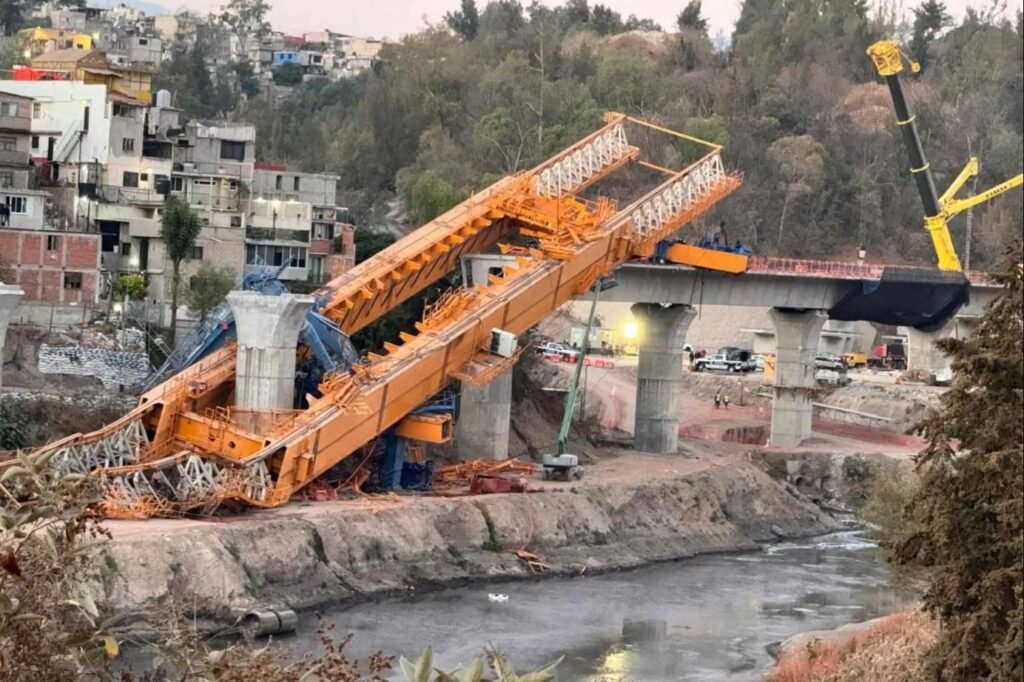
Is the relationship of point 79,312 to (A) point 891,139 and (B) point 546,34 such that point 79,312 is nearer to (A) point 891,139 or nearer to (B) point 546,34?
(A) point 891,139

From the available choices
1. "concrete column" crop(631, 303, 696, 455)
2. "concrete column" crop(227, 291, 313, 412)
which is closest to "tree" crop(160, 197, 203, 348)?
"concrete column" crop(227, 291, 313, 412)

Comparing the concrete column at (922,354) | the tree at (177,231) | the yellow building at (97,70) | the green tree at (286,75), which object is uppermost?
the green tree at (286,75)

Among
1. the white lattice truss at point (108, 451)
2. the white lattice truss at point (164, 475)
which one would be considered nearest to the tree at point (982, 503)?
the white lattice truss at point (164, 475)

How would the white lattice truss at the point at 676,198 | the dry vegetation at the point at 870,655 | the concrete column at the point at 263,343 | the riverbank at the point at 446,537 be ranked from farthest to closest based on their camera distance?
1. the white lattice truss at the point at 676,198
2. the concrete column at the point at 263,343
3. the riverbank at the point at 446,537
4. the dry vegetation at the point at 870,655

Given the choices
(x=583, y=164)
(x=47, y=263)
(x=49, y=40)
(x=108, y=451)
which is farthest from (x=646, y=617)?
(x=49, y=40)

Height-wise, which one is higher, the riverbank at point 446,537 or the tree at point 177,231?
the tree at point 177,231

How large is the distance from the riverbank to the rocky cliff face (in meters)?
0.04

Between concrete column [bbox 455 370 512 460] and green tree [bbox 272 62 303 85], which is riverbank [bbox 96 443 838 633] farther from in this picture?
green tree [bbox 272 62 303 85]

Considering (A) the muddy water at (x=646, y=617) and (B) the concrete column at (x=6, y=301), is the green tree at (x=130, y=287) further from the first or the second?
(B) the concrete column at (x=6, y=301)

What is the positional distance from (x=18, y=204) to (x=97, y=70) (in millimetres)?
18382

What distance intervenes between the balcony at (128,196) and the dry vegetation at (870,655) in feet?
129

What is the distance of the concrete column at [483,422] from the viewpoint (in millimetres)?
72375

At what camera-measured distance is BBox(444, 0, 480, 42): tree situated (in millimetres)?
190500

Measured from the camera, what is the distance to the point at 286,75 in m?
194
